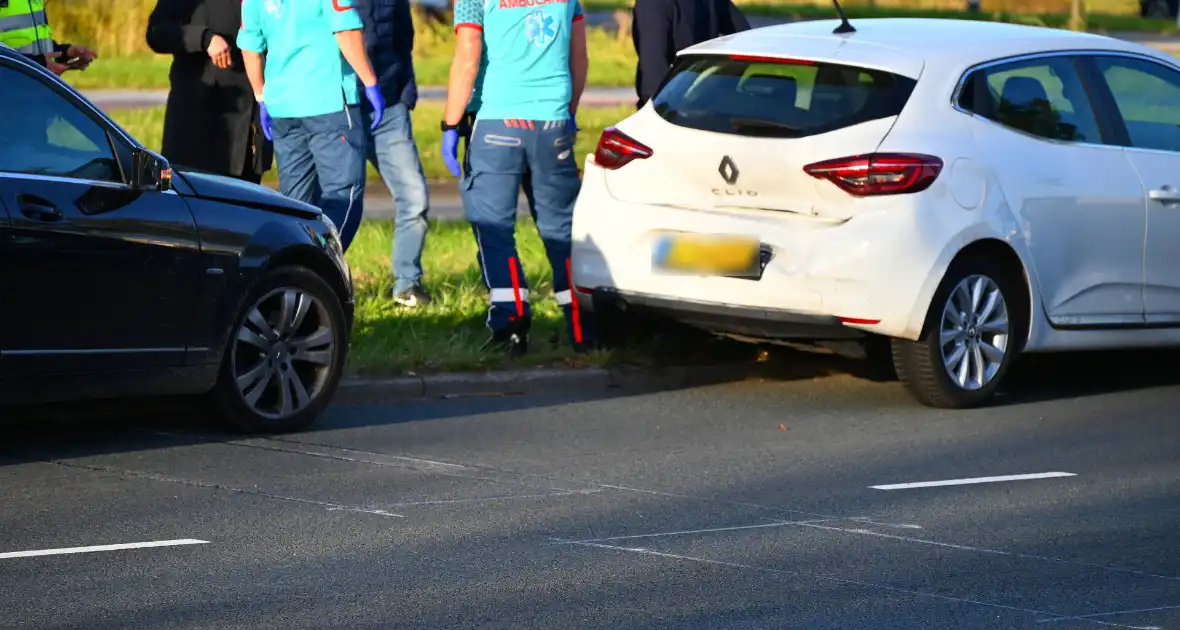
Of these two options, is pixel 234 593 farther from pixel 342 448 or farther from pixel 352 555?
pixel 342 448

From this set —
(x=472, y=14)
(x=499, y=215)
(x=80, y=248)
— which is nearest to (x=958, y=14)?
(x=472, y=14)

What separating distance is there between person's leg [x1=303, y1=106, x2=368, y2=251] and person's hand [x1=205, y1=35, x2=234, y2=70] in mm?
876

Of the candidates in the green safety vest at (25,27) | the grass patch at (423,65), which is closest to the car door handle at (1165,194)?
the green safety vest at (25,27)

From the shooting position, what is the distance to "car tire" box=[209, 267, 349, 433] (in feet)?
25.8

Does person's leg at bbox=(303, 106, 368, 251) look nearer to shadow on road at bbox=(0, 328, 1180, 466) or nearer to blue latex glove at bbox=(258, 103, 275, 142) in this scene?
blue latex glove at bbox=(258, 103, 275, 142)

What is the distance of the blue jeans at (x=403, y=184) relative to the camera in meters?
10.7

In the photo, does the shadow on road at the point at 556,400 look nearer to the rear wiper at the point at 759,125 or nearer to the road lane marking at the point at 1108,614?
the rear wiper at the point at 759,125

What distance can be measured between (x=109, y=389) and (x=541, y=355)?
8.97 feet

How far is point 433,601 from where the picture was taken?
218 inches

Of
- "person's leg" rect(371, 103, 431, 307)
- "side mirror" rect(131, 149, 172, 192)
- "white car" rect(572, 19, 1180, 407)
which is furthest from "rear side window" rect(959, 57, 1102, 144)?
"side mirror" rect(131, 149, 172, 192)

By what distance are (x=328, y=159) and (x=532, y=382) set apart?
1.54m

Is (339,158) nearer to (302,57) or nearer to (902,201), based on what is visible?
(302,57)

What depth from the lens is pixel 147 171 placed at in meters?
7.49

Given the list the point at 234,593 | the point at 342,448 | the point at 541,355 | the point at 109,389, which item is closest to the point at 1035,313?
the point at 541,355
